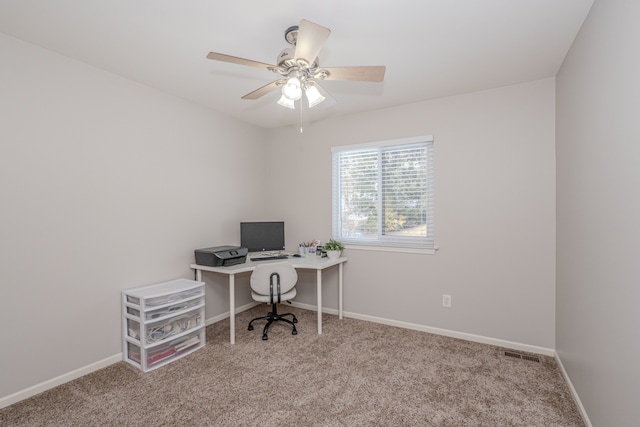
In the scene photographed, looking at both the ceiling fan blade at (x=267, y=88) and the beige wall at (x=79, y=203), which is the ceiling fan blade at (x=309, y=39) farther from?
the beige wall at (x=79, y=203)

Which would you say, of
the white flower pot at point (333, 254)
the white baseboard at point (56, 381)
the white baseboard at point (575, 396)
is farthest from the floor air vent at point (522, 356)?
the white baseboard at point (56, 381)

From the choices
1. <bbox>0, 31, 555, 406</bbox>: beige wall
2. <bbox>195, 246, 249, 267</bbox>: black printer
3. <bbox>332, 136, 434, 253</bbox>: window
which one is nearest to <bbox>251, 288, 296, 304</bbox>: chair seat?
<bbox>195, 246, 249, 267</bbox>: black printer

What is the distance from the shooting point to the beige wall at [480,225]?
2.69 m

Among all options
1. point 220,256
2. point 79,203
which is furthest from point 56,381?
point 220,256

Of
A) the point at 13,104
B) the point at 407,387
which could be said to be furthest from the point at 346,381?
the point at 13,104

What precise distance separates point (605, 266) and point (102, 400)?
3.24 meters

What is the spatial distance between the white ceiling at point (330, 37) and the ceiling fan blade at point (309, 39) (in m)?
0.30

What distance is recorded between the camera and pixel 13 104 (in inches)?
81.3

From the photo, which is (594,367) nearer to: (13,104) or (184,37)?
(184,37)

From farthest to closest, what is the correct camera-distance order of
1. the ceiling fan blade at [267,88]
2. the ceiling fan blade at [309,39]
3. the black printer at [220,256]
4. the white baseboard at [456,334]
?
the black printer at [220,256], the white baseboard at [456,334], the ceiling fan blade at [267,88], the ceiling fan blade at [309,39]

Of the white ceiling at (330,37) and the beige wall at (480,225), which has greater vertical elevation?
the white ceiling at (330,37)

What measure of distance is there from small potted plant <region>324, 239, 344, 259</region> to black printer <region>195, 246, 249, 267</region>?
97cm

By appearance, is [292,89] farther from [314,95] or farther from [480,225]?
[480,225]

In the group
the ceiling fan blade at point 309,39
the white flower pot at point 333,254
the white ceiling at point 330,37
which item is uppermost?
the white ceiling at point 330,37
